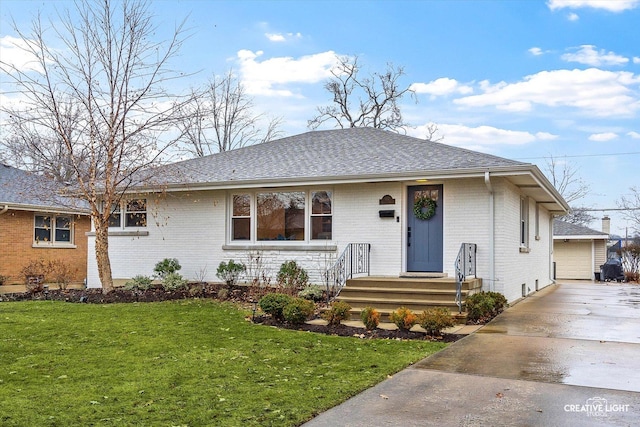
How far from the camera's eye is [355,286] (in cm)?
1168

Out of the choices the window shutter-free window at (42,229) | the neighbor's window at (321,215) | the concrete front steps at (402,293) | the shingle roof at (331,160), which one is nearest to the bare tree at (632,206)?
the shingle roof at (331,160)

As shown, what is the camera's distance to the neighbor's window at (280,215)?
45.5 ft

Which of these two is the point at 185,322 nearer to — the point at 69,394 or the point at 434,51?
the point at 69,394

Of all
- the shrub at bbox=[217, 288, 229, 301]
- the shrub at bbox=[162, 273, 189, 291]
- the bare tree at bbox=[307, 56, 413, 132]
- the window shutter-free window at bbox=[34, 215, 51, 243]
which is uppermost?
the bare tree at bbox=[307, 56, 413, 132]

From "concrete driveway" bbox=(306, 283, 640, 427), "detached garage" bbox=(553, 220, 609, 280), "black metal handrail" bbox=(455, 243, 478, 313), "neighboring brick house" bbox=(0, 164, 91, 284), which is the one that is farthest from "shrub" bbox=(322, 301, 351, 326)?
"detached garage" bbox=(553, 220, 609, 280)

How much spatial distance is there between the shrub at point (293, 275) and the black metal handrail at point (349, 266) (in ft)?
2.15

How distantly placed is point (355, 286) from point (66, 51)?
9.07 m

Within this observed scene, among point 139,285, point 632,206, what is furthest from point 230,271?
point 632,206

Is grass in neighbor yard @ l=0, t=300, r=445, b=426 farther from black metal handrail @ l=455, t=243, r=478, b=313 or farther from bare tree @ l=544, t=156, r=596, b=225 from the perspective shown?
bare tree @ l=544, t=156, r=596, b=225

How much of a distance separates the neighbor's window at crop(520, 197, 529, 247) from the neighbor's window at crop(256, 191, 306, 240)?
19.1 ft

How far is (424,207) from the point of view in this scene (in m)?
12.6

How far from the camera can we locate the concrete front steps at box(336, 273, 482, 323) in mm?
10414

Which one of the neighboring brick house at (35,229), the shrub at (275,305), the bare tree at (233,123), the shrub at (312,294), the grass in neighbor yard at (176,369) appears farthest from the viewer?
the bare tree at (233,123)

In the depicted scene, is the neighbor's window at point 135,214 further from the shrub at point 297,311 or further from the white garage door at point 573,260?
the white garage door at point 573,260
